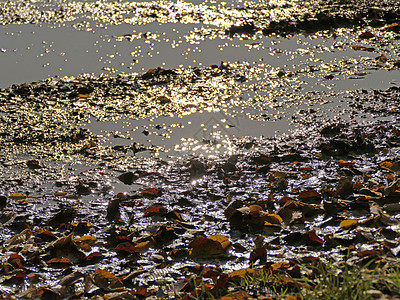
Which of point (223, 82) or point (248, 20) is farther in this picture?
point (248, 20)

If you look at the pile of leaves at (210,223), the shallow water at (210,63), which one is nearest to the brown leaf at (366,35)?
the shallow water at (210,63)

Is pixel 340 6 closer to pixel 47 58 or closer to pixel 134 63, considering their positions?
pixel 134 63

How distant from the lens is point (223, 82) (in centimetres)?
534

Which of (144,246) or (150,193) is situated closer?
(144,246)

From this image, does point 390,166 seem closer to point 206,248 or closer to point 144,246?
point 206,248

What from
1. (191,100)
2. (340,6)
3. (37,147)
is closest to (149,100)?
(191,100)

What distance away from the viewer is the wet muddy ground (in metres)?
2.64

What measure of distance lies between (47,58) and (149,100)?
191cm

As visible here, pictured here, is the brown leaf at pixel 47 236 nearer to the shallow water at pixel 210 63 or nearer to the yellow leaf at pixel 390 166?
the shallow water at pixel 210 63

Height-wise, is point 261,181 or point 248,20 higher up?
point 248,20

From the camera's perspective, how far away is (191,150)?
408 cm

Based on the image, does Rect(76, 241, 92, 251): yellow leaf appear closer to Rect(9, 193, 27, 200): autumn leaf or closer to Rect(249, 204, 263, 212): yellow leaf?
Rect(9, 193, 27, 200): autumn leaf

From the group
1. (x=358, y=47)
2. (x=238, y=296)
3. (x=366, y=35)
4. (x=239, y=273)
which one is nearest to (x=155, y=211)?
(x=239, y=273)

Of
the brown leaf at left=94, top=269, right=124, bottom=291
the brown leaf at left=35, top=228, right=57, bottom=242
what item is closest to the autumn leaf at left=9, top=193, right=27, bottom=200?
the brown leaf at left=35, top=228, right=57, bottom=242
